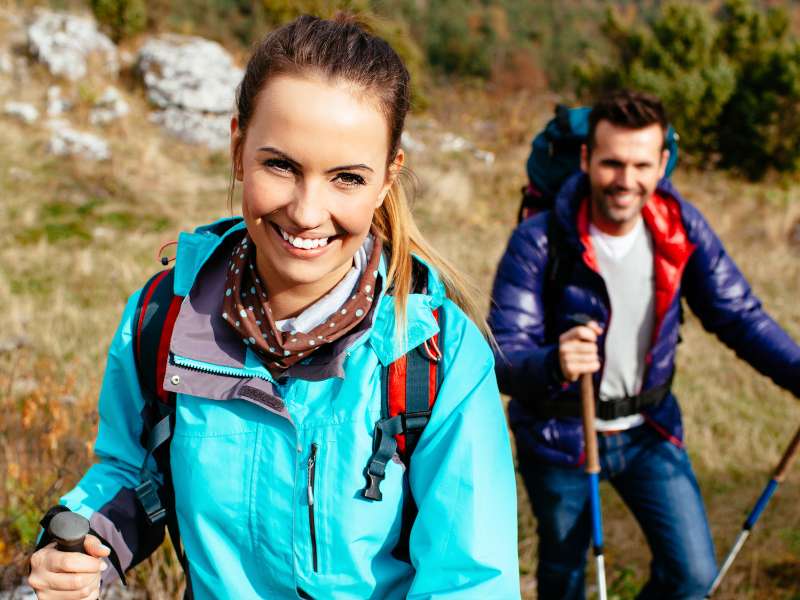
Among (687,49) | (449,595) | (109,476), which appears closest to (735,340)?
(449,595)

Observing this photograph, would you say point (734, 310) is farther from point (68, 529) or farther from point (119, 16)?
point (119, 16)

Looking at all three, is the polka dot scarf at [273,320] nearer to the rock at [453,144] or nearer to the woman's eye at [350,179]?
the woman's eye at [350,179]

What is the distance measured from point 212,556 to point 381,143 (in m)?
0.90

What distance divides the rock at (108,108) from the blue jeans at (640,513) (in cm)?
972

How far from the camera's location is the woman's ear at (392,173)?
160 cm

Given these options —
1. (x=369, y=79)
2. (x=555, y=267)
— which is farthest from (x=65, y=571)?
(x=555, y=267)

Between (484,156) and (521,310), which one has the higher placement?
(484,156)

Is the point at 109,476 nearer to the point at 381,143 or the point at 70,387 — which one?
the point at 381,143

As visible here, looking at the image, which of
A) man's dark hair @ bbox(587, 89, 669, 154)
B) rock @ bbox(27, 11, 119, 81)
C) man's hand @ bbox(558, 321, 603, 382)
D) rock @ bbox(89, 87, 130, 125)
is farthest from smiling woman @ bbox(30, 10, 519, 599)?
rock @ bbox(27, 11, 119, 81)

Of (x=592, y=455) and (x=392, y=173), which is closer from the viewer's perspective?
(x=392, y=173)

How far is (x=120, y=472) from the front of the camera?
5.51 feet

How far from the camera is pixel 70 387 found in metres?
3.65

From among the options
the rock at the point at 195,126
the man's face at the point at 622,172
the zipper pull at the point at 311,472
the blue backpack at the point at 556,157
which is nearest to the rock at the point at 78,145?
the rock at the point at 195,126

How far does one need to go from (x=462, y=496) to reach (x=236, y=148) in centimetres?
85
